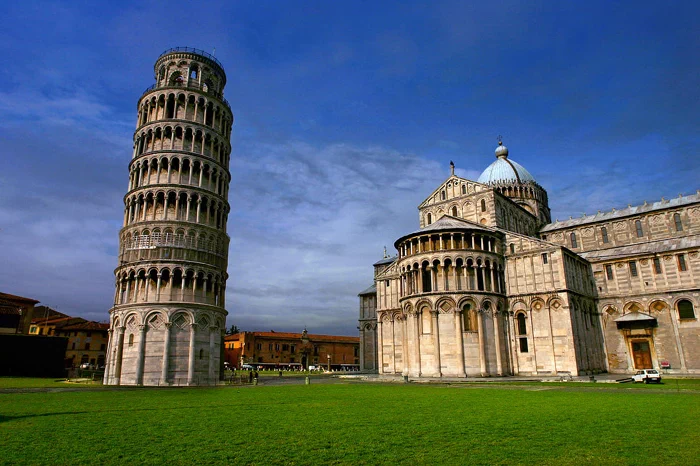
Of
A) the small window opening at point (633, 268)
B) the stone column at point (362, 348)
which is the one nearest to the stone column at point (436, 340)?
the small window opening at point (633, 268)

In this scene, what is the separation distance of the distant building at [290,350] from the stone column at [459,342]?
58.6 metres

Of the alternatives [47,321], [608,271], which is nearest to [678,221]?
[608,271]

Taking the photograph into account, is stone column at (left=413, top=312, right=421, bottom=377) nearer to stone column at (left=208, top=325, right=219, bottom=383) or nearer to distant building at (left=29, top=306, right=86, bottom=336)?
stone column at (left=208, top=325, right=219, bottom=383)

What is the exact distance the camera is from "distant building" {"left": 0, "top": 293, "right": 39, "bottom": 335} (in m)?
63.5

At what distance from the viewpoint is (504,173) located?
6756 cm

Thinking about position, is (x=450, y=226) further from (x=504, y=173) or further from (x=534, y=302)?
(x=504, y=173)

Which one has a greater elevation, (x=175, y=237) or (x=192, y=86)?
(x=192, y=86)

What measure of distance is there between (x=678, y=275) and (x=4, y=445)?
53.5 metres

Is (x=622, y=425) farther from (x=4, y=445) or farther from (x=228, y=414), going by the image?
(x=4, y=445)

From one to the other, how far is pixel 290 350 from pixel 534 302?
2643 inches

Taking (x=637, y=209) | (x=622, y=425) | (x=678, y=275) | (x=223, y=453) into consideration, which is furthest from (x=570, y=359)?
(x=223, y=453)

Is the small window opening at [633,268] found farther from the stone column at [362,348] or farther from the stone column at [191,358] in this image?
the stone column at [191,358]

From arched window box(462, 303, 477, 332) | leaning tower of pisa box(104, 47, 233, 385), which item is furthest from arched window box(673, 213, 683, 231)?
leaning tower of pisa box(104, 47, 233, 385)

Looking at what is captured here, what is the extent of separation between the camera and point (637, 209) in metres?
57.2
